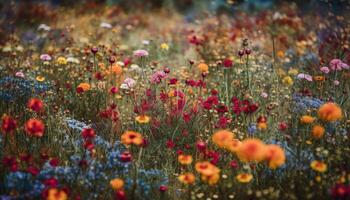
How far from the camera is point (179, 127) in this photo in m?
3.44

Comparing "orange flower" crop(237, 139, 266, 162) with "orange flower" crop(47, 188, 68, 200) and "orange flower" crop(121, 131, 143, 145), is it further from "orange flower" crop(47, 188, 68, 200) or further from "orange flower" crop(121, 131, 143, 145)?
"orange flower" crop(47, 188, 68, 200)

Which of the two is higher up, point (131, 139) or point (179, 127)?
point (131, 139)

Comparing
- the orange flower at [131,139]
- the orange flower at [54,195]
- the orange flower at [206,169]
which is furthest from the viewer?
the orange flower at [131,139]

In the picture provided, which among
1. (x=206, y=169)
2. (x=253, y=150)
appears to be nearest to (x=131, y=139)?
(x=206, y=169)

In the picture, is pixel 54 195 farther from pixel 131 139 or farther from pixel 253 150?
pixel 253 150

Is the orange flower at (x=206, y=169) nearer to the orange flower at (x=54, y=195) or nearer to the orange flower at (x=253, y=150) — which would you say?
the orange flower at (x=253, y=150)

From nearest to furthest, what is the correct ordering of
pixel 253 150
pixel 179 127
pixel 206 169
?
pixel 253 150 < pixel 206 169 < pixel 179 127

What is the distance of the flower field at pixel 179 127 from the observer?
2.44m

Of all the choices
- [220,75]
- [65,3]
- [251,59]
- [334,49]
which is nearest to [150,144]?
[220,75]

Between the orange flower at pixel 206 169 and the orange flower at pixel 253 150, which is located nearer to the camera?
the orange flower at pixel 253 150

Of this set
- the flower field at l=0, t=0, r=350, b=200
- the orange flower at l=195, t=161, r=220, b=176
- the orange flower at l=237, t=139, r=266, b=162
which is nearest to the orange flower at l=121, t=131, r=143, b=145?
the flower field at l=0, t=0, r=350, b=200

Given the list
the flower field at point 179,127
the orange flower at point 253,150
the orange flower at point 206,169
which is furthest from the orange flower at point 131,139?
the orange flower at point 253,150

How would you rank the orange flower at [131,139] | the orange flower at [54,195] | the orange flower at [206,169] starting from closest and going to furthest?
the orange flower at [54,195] → the orange flower at [206,169] → the orange flower at [131,139]

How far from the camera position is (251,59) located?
15.8ft
